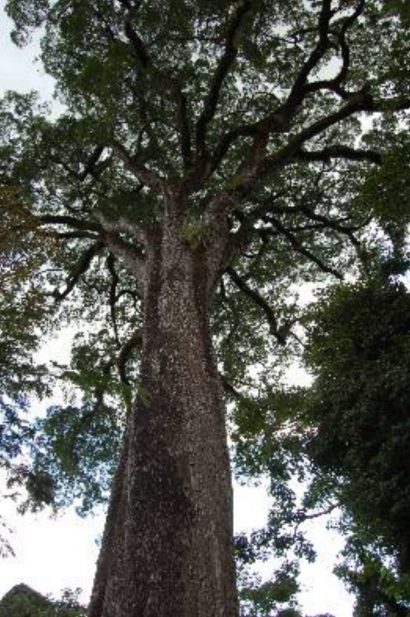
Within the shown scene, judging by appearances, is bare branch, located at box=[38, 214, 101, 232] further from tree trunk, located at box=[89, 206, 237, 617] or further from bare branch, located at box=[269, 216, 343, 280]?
tree trunk, located at box=[89, 206, 237, 617]

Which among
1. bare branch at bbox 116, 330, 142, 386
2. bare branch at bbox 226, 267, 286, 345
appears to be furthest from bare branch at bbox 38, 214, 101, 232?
bare branch at bbox 226, 267, 286, 345

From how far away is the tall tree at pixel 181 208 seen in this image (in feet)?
14.3

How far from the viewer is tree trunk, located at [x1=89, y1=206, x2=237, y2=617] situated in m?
3.76

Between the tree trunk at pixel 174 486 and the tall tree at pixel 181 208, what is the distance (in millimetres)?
14

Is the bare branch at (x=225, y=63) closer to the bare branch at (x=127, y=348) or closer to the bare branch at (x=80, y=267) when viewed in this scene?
the bare branch at (x=80, y=267)

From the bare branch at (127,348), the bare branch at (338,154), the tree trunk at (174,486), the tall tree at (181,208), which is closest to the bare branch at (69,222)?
the tall tree at (181,208)

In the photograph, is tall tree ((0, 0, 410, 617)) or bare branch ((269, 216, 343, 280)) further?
bare branch ((269, 216, 343, 280))

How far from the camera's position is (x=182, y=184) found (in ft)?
30.1

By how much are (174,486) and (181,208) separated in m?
4.94

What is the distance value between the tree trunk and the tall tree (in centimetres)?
1

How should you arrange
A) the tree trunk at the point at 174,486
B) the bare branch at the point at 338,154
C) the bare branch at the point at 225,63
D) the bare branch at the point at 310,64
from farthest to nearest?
the bare branch at the point at 338,154 → the bare branch at the point at 310,64 → the bare branch at the point at 225,63 → the tree trunk at the point at 174,486

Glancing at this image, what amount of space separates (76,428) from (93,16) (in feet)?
25.9

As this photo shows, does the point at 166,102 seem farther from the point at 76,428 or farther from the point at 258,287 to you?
the point at 76,428

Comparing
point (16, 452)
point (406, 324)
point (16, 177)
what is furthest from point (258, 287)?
point (16, 452)
